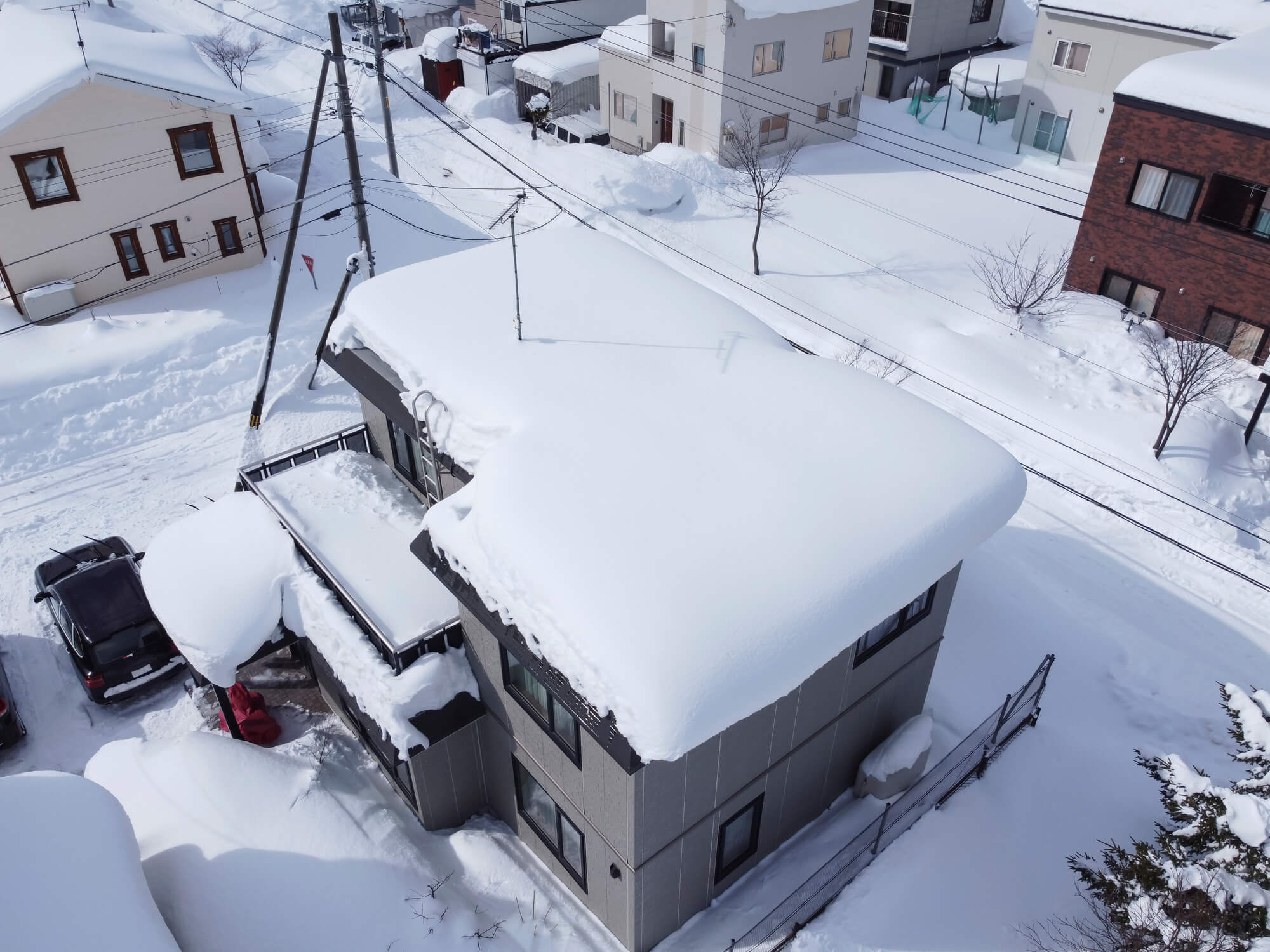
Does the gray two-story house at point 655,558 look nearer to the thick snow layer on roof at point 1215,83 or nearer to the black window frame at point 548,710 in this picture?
the black window frame at point 548,710

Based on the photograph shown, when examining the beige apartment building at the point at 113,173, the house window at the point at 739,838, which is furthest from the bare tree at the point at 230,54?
the house window at the point at 739,838

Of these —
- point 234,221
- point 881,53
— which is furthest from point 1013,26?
point 234,221

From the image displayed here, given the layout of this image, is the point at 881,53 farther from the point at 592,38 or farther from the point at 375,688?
the point at 375,688

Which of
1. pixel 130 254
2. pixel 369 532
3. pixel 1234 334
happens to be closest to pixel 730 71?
pixel 1234 334

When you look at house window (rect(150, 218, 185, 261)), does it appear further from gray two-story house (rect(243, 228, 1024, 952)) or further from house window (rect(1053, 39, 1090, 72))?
house window (rect(1053, 39, 1090, 72))

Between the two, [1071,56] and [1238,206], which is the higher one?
[1071,56]

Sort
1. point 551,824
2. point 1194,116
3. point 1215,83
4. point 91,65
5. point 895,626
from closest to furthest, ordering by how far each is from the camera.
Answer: point 895,626
point 551,824
point 91,65
point 1215,83
point 1194,116

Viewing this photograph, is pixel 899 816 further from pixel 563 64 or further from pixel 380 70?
pixel 563 64
